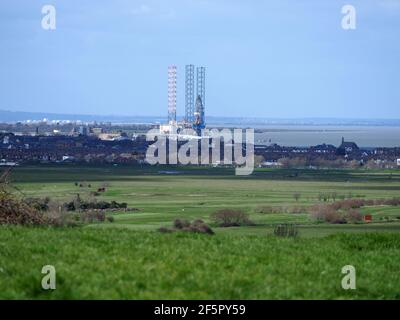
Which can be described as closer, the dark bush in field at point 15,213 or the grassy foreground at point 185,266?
the grassy foreground at point 185,266

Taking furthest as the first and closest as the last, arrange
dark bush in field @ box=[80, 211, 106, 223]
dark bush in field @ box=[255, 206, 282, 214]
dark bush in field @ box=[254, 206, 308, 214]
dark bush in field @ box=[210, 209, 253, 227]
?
dark bush in field @ box=[254, 206, 308, 214], dark bush in field @ box=[255, 206, 282, 214], dark bush in field @ box=[210, 209, 253, 227], dark bush in field @ box=[80, 211, 106, 223]

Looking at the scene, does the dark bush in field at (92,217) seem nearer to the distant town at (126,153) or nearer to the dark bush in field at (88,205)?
the dark bush in field at (88,205)

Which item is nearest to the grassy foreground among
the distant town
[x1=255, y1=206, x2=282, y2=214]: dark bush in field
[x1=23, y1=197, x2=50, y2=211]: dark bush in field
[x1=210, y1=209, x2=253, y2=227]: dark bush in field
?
[x1=23, y1=197, x2=50, y2=211]: dark bush in field

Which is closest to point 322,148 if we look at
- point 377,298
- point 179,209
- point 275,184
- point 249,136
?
point 249,136

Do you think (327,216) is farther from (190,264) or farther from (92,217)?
(190,264)

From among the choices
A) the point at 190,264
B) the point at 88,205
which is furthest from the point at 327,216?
the point at 190,264

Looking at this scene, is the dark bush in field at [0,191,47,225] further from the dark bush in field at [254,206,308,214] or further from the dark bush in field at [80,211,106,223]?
the dark bush in field at [254,206,308,214]

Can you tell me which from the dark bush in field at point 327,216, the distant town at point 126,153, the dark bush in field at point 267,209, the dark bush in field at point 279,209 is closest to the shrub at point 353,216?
the dark bush in field at point 327,216

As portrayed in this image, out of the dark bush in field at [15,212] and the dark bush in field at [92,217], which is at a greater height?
the dark bush in field at [15,212]

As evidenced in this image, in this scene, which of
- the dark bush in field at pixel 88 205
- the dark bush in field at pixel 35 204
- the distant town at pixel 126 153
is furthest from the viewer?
the distant town at pixel 126 153
